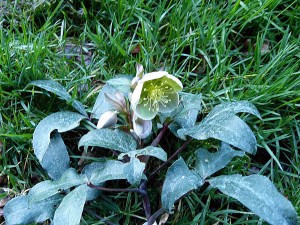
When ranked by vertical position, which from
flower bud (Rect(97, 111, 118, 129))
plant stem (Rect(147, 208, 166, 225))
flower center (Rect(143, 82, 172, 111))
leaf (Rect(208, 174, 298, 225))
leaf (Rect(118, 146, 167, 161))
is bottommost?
plant stem (Rect(147, 208, 166, 225))

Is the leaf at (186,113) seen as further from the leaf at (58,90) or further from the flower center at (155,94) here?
the leaf at (58,90)

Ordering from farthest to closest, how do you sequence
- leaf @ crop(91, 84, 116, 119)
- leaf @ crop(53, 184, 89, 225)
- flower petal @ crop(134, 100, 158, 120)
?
1. leaf @ crop(91, 84, 116, 119)
2. flower petal @ crop(134, 100, 158, 120)
3. leaf @ crop(53, 184, 89, 225)

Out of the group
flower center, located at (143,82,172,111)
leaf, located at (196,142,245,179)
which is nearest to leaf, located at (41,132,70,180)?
flower center, located at (143,82,172,111)

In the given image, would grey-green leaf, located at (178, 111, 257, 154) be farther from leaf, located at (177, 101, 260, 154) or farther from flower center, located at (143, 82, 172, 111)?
flower center, located at (143, 82, 172, 111)

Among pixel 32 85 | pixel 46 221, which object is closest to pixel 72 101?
pixel 32 85

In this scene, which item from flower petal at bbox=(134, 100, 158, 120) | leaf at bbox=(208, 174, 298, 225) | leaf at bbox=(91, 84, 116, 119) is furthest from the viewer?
leaf at bbox=(91, 84, 116, 119)

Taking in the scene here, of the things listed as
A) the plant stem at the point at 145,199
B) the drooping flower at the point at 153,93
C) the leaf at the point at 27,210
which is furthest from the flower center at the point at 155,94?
the leaf at the point at 27,210

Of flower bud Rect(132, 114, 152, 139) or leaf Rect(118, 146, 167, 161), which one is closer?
leaf Rect(118, 146, 167, 161)
